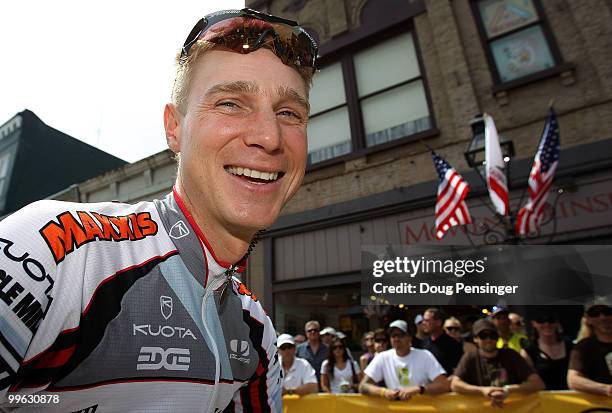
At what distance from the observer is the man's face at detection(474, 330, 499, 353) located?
172 inches

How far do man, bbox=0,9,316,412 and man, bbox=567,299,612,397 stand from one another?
3688 millimetres

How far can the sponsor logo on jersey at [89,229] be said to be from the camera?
921 mm

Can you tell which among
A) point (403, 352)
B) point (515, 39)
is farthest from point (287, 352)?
point (515, 39)

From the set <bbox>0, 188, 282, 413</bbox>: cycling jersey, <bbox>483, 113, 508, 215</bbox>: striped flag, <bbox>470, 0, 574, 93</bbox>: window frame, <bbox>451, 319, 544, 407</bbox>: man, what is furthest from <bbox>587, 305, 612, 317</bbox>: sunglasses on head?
<bbox>470, 0, 574, 93</bbox>: window frame

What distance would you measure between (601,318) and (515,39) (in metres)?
6.97

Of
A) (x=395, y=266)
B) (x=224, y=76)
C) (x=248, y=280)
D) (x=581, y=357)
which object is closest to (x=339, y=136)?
(x=248, y=280)

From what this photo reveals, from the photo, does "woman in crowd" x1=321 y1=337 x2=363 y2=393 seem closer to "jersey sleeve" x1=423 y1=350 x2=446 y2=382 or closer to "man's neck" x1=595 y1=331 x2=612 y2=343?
"jersey sleeve" x1=423 y1=350 x2=446 y2=382

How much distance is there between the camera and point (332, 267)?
8742mm

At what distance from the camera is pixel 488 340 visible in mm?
4375

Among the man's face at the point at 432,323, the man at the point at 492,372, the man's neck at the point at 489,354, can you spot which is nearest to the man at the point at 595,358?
the man at the point at 492,372

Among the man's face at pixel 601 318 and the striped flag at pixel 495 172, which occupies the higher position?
the striped flag at pixel 495 172

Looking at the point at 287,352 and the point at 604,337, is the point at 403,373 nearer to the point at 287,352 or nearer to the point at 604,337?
the point at 287,352

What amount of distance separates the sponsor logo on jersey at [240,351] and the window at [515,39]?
865 cm

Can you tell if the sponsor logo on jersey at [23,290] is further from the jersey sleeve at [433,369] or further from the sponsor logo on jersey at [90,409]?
the jersey sleeve at [433,369]
